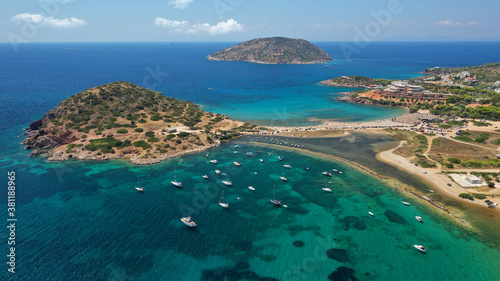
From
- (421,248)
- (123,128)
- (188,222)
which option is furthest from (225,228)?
(123,128)

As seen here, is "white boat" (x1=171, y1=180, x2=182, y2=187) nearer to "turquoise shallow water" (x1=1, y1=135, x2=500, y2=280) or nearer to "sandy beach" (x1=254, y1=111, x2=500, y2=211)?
"turquoise shallow water" (x1=1, y1=135, x2=500, y2=280)

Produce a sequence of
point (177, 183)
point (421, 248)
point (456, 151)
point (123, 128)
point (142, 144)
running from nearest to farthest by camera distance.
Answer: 1. point (421, 248)
2. point (177, 183)
3. point (456, 151)
4. point (142, 144)
5. point (123, 128)

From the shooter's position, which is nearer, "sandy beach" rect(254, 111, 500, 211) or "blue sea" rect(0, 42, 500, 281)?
"blue sea" rect(0, 42, 500, 281)

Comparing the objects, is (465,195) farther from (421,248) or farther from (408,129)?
(408,129)

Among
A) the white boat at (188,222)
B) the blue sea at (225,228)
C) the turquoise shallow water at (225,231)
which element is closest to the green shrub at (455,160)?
the blue sea at (225,228)

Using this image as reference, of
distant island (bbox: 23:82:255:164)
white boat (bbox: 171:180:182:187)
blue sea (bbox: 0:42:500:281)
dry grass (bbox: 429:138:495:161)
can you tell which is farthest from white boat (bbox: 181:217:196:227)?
dry grass (bbox: 429:138:495:161)

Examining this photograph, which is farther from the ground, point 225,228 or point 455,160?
point 455,160
